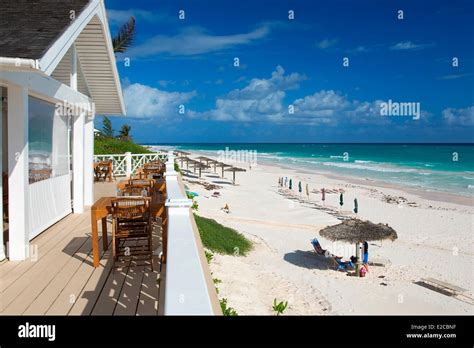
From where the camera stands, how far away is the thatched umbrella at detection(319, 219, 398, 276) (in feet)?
38.4

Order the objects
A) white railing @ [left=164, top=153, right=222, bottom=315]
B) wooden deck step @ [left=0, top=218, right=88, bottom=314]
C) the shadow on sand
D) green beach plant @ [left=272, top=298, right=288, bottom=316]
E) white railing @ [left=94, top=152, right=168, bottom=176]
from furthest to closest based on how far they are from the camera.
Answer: white railing @ [left=94, top=152, right=168, bottom=176] < the shadow on sand < green beach plant @ [left=272, top=298, right=288, bottom=316] < wooden deck step @ [left=0, top=218, right=88, bottom=314] < white railing @ [left=164, top=153, right=222, bottom=315]

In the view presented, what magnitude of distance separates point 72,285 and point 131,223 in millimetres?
1086

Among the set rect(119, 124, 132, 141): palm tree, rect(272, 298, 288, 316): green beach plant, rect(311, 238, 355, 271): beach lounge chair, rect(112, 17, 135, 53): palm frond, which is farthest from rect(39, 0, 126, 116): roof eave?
rect(119, 124, 132, 141): palm tree

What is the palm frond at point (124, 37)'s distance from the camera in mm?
27109

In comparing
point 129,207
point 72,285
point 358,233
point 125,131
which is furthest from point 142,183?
point 125,131

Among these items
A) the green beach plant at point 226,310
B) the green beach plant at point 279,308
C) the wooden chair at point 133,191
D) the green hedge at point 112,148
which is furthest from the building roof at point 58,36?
the green hedge at point 112,148

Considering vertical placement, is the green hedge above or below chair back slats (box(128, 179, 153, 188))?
above

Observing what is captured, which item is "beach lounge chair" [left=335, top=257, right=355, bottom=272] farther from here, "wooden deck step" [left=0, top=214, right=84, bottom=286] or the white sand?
"wooden deck step" [left=0, top=214, right=84, bottom=286]

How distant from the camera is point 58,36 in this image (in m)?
4.39

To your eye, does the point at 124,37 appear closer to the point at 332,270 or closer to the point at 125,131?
the point at 125,131

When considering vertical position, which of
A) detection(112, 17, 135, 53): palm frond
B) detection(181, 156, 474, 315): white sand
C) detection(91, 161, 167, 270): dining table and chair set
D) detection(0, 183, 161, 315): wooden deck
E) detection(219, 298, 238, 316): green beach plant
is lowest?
detection(181, 156, 474, 315): white sand

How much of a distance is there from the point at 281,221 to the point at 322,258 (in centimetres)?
521

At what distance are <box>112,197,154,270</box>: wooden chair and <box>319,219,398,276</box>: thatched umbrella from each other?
7.95 m

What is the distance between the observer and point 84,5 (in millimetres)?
5871
